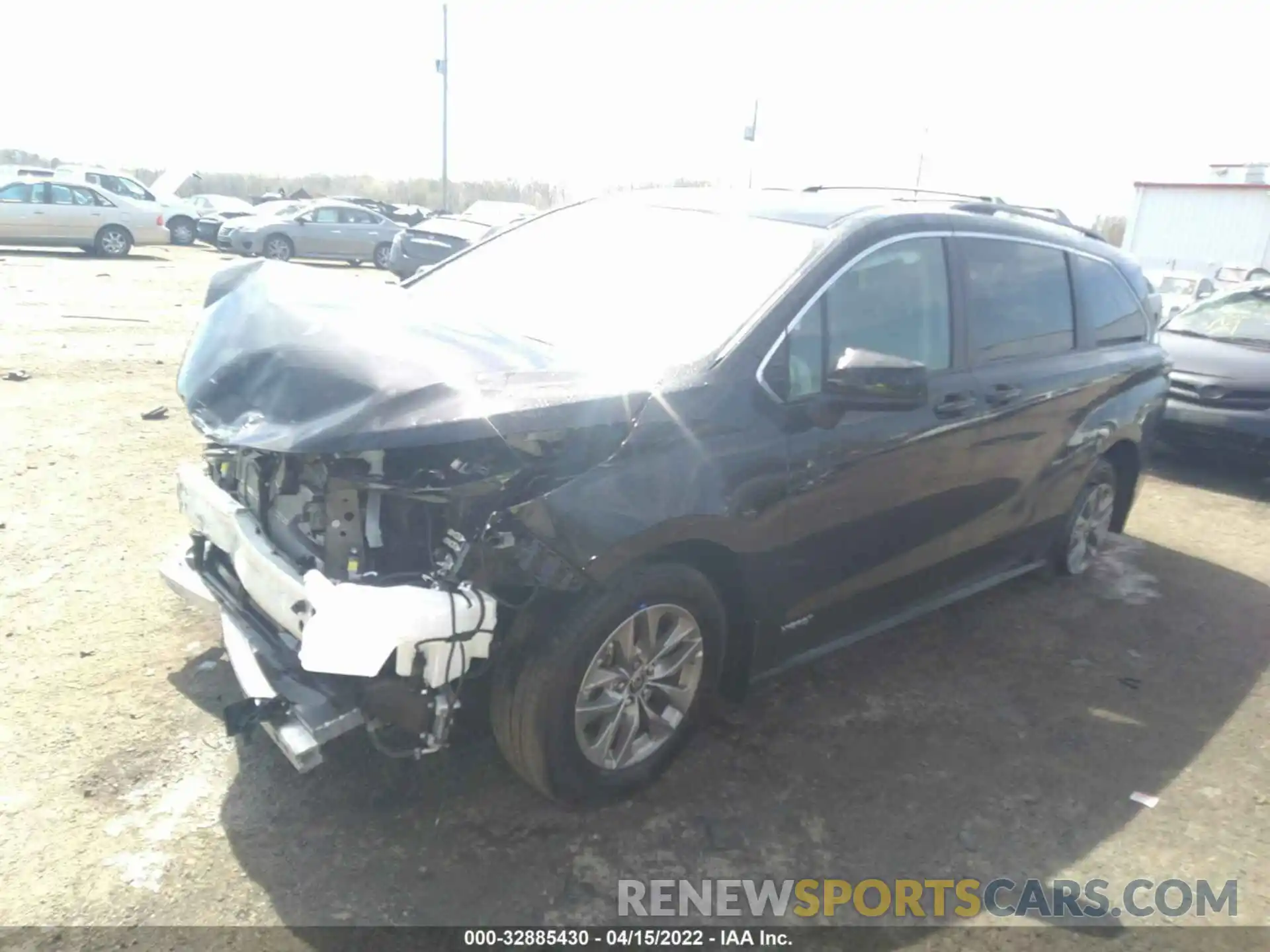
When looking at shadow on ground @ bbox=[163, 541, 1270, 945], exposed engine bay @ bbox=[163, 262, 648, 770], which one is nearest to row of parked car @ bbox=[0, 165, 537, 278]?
shadow on ground @ bbox=[163, 541, 1270, 945]

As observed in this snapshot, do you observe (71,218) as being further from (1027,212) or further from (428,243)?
(1027,212)

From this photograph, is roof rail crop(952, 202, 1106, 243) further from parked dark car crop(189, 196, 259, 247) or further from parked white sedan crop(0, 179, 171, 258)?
parked dark car crop(189, 196, 259, 247)

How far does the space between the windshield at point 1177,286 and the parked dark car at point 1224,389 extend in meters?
7.83

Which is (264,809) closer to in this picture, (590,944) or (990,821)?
(590,944)

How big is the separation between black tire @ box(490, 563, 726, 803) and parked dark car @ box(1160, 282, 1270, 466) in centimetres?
567

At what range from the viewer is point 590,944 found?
258 centimetres

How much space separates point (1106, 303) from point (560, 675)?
148 inches

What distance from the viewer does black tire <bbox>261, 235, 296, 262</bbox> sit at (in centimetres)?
2206

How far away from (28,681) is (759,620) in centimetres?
270

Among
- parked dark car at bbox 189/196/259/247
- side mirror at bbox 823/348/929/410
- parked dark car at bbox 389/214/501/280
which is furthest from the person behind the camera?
parked dark car at bbox 189/196/259/247

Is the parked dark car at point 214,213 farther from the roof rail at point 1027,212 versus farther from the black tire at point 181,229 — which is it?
the roof rail at point 1027,212

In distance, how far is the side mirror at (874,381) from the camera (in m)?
3.13

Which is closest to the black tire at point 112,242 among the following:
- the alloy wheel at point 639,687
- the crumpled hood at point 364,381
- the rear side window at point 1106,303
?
the crumpled hood at point 364,381

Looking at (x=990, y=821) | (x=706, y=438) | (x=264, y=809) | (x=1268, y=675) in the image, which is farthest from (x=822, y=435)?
(x=1268, y=675)
